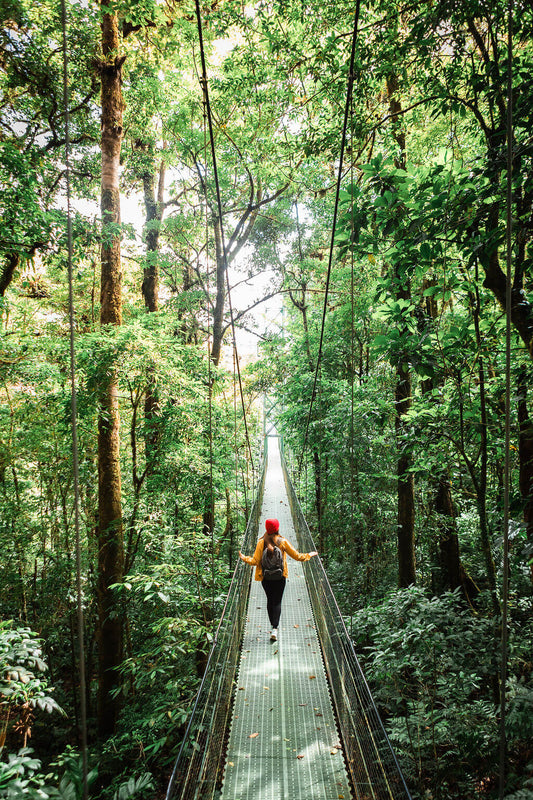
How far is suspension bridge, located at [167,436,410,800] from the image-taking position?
62.1 inches

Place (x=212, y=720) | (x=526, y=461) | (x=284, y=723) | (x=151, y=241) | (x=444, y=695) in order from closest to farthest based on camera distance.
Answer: (x=526, y=461) < (x=212, y=720) < (x=284, y=723) < (x=444, y=695) < (x=151, y=241)

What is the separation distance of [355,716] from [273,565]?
2.67ft

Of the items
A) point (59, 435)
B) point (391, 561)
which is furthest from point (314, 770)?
point (391, 561)

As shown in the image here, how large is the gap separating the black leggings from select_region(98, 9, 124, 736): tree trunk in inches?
45.5

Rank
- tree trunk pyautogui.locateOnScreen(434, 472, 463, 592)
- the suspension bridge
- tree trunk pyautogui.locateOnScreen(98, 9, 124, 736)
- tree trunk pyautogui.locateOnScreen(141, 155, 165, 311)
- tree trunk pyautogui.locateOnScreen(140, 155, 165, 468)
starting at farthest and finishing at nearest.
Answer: tree trunk pyautogui.locateOnScreen(141, 155, 165, 311) < tree trunk pyautogui.locateOnScreen(140, 155, 165, 468) < tree trunk pyautogui.locateOnScreen(434, 472, 463, 592) < tree trunk pyautogui.locateOnScreen(98, 9, 124, 736) < the suspension bridge

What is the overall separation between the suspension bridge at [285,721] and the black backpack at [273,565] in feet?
0.98

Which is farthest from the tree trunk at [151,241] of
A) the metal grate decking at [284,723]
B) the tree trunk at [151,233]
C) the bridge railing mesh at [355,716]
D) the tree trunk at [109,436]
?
the bridge railing mesh at [355,716]

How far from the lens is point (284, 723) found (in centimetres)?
195

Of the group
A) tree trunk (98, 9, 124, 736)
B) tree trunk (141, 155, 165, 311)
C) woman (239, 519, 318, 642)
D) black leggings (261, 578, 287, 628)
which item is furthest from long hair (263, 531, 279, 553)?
tree trunk (141, 155, 165, 311)

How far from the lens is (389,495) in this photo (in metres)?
4.68

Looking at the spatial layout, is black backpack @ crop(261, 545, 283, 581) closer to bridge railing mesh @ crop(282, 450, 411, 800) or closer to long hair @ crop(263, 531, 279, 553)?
long hair @ crop(263, 531, 279, 553)

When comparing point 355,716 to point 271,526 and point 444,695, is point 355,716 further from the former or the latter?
point 271,526

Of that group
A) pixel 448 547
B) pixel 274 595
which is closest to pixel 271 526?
pixel 274 595

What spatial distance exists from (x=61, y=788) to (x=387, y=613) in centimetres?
200
